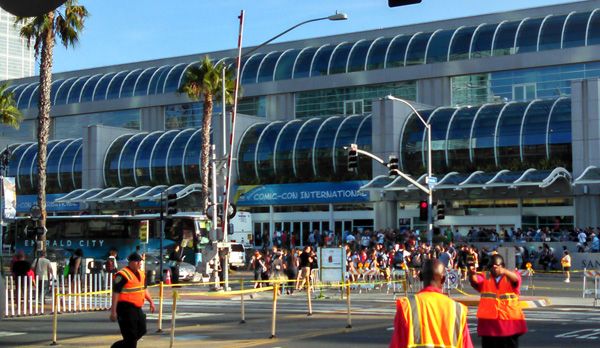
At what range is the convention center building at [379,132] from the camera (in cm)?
A: 5450

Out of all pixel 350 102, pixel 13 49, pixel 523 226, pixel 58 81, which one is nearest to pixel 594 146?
pixel 523 226

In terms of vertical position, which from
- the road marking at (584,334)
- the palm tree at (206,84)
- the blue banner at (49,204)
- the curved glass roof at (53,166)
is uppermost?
the palm tree at (206,84)

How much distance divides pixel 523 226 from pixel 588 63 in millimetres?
12169

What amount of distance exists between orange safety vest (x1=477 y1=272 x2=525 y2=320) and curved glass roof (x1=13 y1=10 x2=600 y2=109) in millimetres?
51818

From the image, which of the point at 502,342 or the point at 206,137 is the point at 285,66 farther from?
the point at 502,342

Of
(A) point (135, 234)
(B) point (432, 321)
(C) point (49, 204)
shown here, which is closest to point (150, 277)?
(A) point (135, 234)

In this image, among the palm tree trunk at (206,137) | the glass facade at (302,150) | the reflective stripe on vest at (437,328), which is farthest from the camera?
the glass facade at (302,150)

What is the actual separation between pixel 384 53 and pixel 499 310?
5832 centimetres

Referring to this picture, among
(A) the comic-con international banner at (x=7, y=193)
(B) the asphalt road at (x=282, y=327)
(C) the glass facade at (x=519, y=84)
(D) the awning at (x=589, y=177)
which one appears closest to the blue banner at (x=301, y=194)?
(C) the glass facade at (x=519, y=84)

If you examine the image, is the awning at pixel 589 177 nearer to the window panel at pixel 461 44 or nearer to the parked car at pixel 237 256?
the window panel at pixel 461 44

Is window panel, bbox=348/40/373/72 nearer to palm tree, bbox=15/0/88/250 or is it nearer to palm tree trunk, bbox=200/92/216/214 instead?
palm tree trunk, bbox=200/92/216/214

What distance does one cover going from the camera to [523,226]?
5512 centimetres

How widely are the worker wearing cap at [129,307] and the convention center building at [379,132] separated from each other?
130 ft

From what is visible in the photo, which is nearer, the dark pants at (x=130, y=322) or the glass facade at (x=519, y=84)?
the dark pants at (x=130, y=322)
